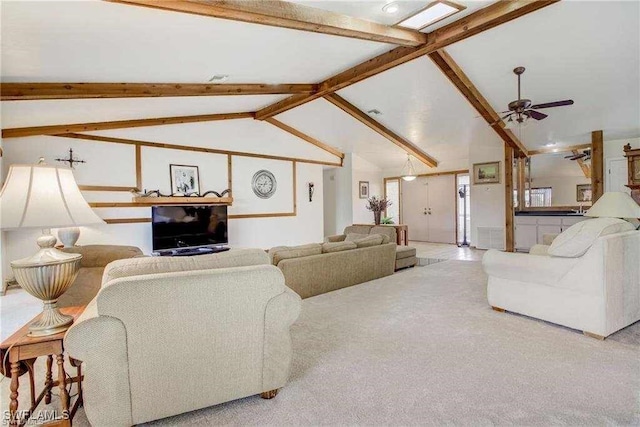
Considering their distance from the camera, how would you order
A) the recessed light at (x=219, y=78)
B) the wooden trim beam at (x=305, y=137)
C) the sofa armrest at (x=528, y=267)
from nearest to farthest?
the sofa armrest at (x=528, y=267) → the recessed light at (x=219, y=78) → the wooden trim beam at (x=305, y=137)

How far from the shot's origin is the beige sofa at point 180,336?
157 cm

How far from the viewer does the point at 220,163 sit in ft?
22.7

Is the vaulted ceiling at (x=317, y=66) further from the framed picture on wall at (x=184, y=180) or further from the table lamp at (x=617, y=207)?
the table lamp at (x=617, y=207)

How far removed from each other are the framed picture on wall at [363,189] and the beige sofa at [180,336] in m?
8.20

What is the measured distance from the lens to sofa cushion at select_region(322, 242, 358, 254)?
14.4ft

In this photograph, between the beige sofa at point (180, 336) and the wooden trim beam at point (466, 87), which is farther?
the wooden trim beam at point (466, 87)

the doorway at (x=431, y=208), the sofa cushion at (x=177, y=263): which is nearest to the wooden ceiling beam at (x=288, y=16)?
the sofa cushion at (x=177, y=263)

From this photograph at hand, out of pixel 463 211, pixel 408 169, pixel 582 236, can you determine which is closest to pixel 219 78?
pixel 582 236

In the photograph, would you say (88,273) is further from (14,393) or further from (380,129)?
(380,129)

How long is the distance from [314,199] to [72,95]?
5711mm

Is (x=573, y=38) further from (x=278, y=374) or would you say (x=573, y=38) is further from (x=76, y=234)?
(x=76, y=234)

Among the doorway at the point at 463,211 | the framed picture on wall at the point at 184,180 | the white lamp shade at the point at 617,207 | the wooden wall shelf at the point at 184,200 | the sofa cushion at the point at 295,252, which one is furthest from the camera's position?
the doorway at the point at 463,211

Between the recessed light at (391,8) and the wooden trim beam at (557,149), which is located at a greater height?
the recessed light at (391,8)

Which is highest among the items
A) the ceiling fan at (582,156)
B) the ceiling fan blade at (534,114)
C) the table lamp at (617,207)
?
the ceiling fan blade at (534,114)
